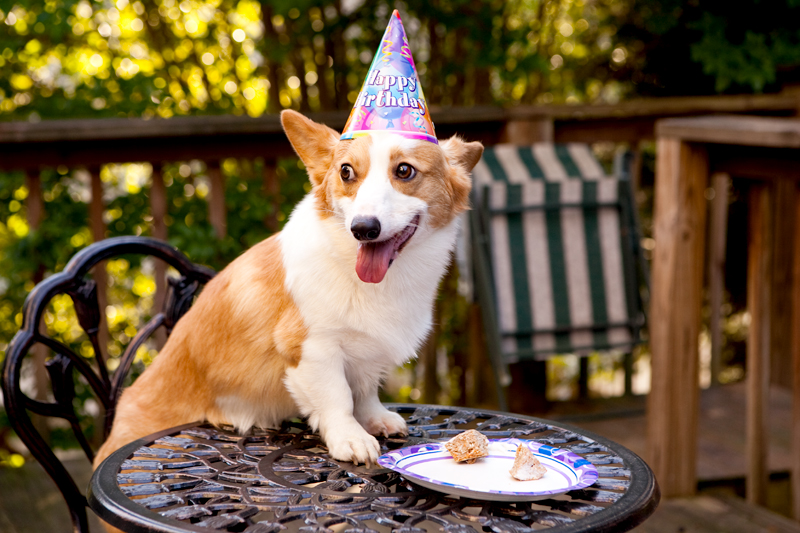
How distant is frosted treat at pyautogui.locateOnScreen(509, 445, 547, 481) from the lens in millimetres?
1168

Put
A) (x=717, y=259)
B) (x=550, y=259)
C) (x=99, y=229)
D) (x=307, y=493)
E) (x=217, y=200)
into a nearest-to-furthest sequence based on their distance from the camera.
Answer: (x=307, y=493), (x=99, y=229), (x=217, y=200), (x=550, y=259), (x=717, y=259)

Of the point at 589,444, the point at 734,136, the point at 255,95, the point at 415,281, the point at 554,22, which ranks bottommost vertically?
the point at 589,444

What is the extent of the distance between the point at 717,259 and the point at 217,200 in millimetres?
2498

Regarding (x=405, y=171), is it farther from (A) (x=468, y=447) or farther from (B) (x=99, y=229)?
(B) (x=99, y=229)

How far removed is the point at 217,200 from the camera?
9.77 ft

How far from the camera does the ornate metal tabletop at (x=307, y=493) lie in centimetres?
104

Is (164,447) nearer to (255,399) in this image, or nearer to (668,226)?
(255,399)

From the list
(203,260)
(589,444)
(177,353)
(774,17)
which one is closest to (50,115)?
(203,260)

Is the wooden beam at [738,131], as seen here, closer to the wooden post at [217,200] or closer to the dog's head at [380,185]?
the dog's head at [380,185]

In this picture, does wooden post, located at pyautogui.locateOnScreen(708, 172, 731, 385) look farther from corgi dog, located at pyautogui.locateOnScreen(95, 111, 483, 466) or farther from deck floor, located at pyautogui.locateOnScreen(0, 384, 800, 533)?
corgi dog, located at pyautogui.locateOnScreen(95, 111, 483, 466)

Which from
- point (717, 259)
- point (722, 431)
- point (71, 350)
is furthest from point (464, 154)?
point (717, 259)

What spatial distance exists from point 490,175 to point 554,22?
193 centimetres

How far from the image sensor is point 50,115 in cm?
329

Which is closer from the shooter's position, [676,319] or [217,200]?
[676,319]
